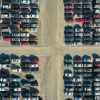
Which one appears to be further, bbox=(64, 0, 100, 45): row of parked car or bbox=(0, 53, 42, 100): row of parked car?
bbox=(64, 0, 100, 45): row of parked car

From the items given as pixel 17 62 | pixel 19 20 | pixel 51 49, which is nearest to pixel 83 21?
pixel 51 49

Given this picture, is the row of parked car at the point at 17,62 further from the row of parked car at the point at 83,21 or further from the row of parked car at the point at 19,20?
the row of parked car at the point at 83,21

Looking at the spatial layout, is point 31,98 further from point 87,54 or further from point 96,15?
point 96,15

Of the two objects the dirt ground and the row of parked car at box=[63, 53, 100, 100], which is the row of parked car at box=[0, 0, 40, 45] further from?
the row of parked car at box=[63, 53, 100, 100]

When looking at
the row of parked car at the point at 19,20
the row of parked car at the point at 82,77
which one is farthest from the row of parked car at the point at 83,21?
the row of parked car at the point at 19,20

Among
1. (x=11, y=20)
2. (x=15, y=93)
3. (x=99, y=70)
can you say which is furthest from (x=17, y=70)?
(x=99, y=70)

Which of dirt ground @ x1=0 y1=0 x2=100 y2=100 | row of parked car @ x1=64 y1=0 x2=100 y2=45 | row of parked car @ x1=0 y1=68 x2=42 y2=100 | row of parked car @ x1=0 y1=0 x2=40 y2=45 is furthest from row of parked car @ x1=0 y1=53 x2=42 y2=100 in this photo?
row of parked car @ x1=64 y1=0 x2=100 y2=45
